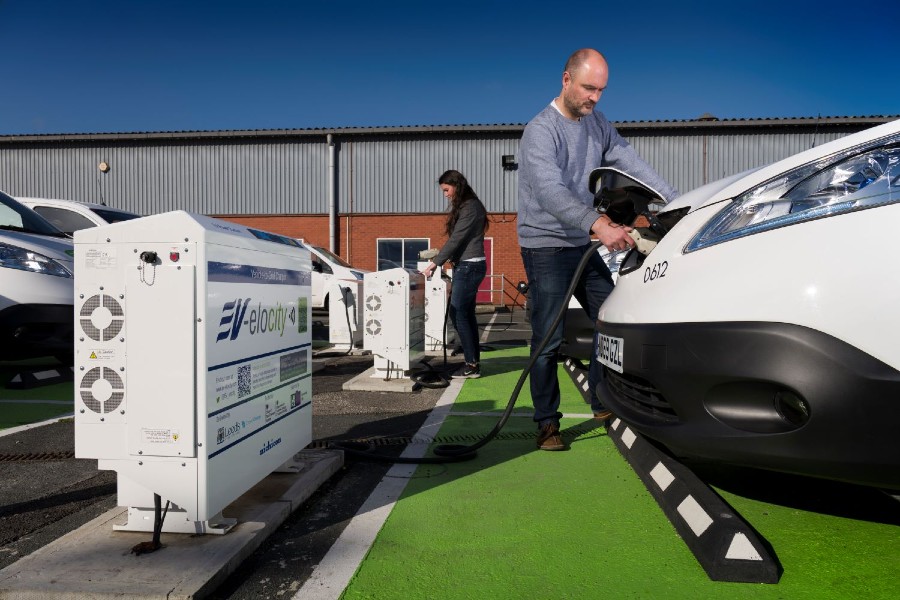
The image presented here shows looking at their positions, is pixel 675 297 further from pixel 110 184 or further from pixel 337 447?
pixel 110 184

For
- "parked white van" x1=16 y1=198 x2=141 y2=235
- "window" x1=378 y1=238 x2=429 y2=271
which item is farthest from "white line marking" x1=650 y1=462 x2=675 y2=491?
"window" x1=378 y1=238 x2=429 y2=271

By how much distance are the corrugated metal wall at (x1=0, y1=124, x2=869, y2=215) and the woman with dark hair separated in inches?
618

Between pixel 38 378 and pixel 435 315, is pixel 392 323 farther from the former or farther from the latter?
pixel 38 378

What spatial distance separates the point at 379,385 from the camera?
5488mm

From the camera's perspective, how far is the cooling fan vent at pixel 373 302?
6031 millimetres

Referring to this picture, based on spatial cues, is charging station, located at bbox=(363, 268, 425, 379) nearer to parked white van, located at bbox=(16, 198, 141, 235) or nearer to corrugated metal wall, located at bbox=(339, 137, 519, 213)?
parked white van, located at bbox=(16, 198, 141, 235)

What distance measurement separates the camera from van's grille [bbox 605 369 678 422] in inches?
86.6

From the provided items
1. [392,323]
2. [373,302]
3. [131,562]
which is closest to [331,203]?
[373,302]

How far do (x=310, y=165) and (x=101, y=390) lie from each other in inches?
829

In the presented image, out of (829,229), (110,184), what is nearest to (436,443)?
(829,229)

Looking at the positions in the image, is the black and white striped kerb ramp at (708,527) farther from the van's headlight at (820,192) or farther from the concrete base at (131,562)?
the concrete base at (131,562)

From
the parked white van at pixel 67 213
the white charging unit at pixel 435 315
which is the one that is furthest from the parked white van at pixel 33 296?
the white charging unit at pixel 435 315

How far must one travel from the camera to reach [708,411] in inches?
77.9

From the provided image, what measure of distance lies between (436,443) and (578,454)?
0.80 m
